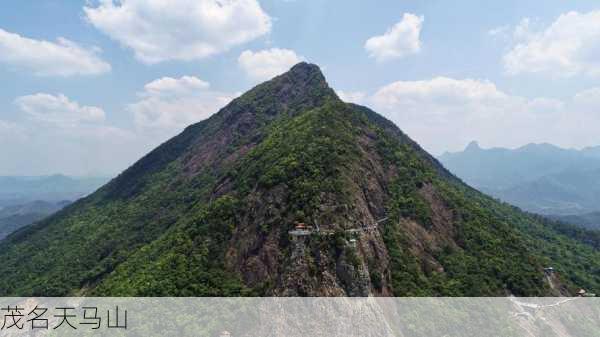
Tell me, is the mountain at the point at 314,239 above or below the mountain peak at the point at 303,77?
below

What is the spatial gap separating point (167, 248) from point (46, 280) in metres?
44.0

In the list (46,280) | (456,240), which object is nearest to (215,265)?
(456,240)

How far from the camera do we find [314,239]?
171 ft

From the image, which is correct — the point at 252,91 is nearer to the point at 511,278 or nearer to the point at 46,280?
the point at 46,280

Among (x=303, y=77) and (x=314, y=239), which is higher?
(x=303, y=77)

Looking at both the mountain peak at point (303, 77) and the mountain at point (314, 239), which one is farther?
the mountain peak at point (303, 77)

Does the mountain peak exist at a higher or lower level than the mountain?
higher

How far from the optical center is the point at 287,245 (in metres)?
53.9

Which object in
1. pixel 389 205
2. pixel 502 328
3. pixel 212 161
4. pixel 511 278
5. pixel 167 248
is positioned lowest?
pixel 502 328

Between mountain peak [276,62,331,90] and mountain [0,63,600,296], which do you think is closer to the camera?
mountain [0,63,600,296]

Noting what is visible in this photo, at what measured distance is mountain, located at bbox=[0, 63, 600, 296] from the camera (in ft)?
175

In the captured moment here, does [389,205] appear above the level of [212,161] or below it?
below

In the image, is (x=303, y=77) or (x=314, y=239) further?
(x=303, y=77)

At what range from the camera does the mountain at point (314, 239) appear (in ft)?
175
